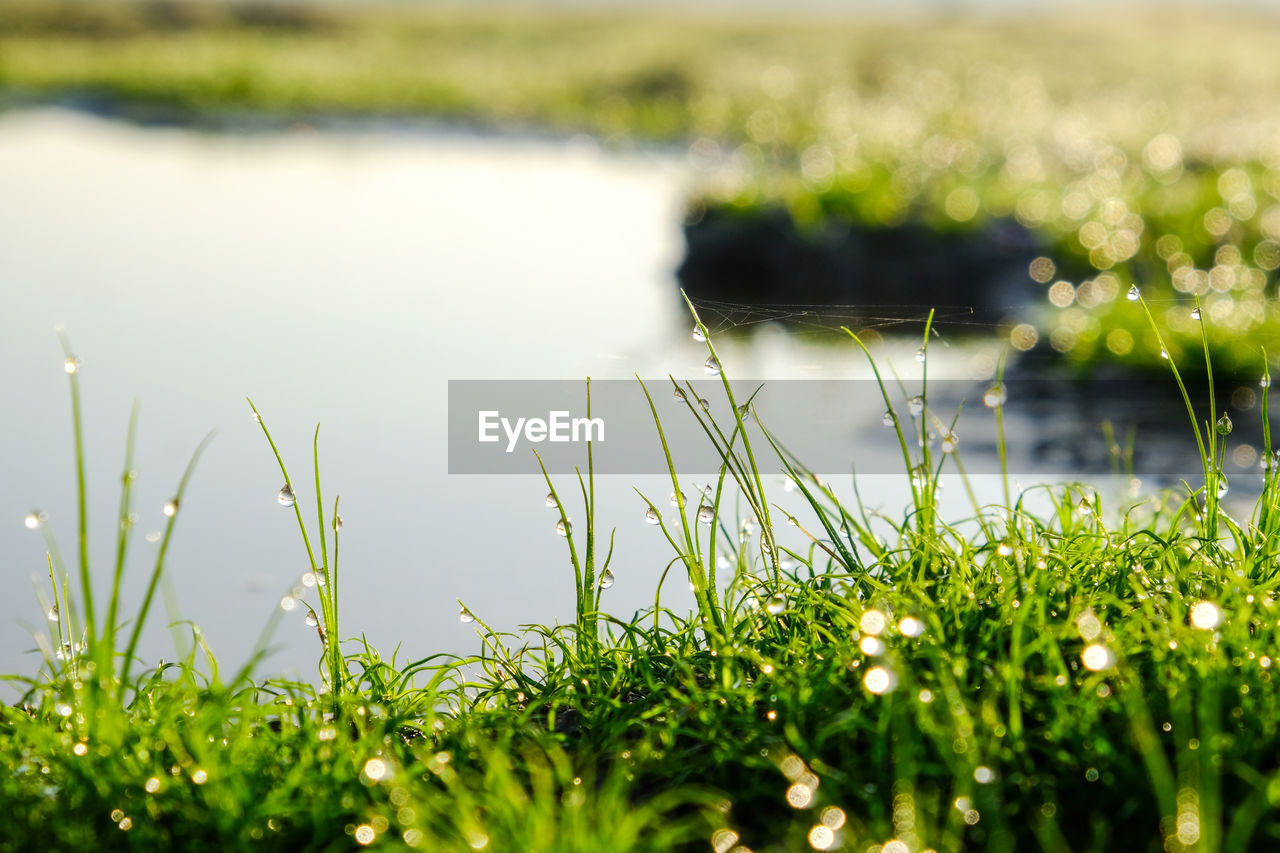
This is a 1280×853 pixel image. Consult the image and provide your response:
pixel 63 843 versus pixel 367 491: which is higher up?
pixel 367 491

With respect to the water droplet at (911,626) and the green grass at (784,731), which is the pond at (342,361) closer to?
the green grass at (784,731)

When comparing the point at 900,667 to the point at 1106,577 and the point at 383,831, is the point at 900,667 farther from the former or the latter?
the point at 383,831

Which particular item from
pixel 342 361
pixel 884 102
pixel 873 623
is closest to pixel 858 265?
pixel 342 361

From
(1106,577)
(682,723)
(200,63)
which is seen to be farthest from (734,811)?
(200,63)

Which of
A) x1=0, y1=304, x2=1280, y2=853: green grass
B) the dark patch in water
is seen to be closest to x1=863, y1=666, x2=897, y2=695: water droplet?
x1=0, y1=304, x2=1280, y2=853: green grass

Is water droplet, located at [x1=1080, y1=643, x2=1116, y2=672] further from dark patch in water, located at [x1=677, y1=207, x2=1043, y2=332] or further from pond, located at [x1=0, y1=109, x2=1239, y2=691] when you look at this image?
dark patch in water, located at [x1=677, y1=207, x2=1043, y2=332]

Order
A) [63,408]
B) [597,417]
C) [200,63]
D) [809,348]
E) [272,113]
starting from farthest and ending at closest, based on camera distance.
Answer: [200,63]
[272,113]
[809,348]
[63,408]
[597,417]

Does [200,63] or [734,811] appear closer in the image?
[734,811]
